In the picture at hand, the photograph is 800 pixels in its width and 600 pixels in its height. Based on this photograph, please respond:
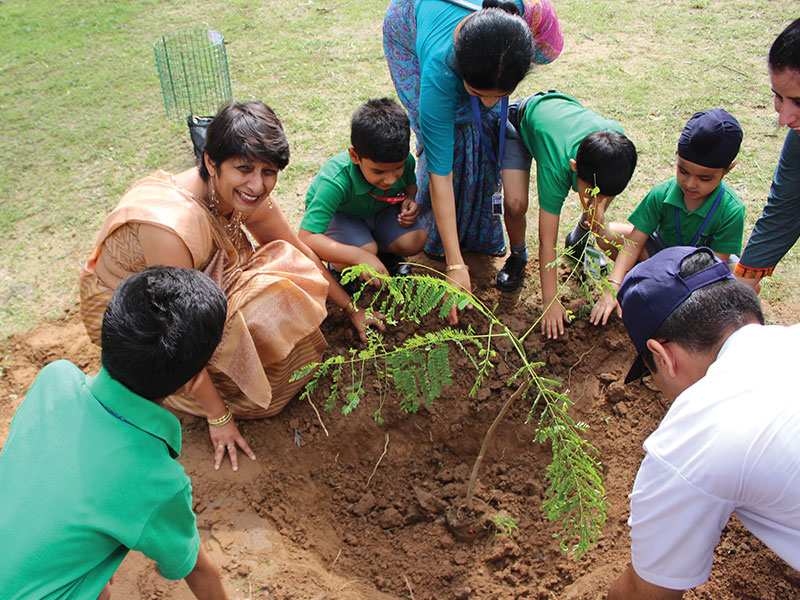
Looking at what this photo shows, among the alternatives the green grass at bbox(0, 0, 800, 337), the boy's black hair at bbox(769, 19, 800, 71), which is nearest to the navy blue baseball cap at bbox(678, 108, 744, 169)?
the boy's black hair at bbox(769, 19, 800, 71)

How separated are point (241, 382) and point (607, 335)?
1882 millimetres

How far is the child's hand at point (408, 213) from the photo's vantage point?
3.38m

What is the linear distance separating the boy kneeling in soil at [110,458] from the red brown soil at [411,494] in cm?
84

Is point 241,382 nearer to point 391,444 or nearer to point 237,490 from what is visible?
point 237,490

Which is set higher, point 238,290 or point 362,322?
point 238,290

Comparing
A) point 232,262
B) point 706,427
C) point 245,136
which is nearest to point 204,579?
point 232,262

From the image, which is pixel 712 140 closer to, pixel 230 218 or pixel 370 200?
pixel 370 200

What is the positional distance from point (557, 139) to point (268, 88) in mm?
3330

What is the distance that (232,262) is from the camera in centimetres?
281

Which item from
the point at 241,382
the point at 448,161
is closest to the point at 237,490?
the point at 241,382

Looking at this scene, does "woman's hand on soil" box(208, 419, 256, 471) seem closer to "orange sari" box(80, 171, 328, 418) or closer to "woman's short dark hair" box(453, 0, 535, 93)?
"orange sari" box(80, 171, 328, 418)

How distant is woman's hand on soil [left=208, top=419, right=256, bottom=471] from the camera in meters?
2.72

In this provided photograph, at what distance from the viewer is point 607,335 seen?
10.5ft

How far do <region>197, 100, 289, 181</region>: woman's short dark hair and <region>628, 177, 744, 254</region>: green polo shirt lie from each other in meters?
1.97
